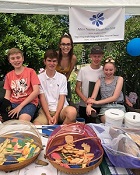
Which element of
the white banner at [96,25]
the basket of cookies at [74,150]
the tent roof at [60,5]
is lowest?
the basket of cookies at [74,150]

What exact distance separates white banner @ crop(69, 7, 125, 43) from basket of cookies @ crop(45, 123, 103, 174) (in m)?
2.46

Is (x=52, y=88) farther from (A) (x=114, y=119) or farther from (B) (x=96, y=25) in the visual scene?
(B) (x=96, y=25)

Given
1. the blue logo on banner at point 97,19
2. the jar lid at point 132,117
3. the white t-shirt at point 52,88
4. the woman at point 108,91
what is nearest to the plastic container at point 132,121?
the jar lid at point 132,117

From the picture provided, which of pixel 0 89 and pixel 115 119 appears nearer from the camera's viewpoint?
pixel 115 119

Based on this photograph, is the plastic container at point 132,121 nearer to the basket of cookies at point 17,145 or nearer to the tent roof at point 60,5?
the basket of cookies at point 17,145

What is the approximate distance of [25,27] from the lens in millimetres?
5660

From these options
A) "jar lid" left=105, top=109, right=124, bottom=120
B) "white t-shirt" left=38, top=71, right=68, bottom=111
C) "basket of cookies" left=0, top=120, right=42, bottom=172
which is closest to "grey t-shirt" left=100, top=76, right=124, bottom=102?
"white t-shirt" left=38, top=71, right=68, bottom=111

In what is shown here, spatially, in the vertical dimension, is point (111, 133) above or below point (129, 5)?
below

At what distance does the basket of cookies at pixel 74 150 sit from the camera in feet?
5.05

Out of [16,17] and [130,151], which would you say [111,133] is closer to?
[130,151]

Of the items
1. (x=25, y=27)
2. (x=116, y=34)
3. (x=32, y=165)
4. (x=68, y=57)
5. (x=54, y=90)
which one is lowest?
(x=32, y=165)

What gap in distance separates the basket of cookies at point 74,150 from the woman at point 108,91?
1.23m

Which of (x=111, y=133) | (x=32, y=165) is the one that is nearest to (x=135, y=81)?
(x=111, y=133)

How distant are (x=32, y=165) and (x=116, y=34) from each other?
3.14 meters
